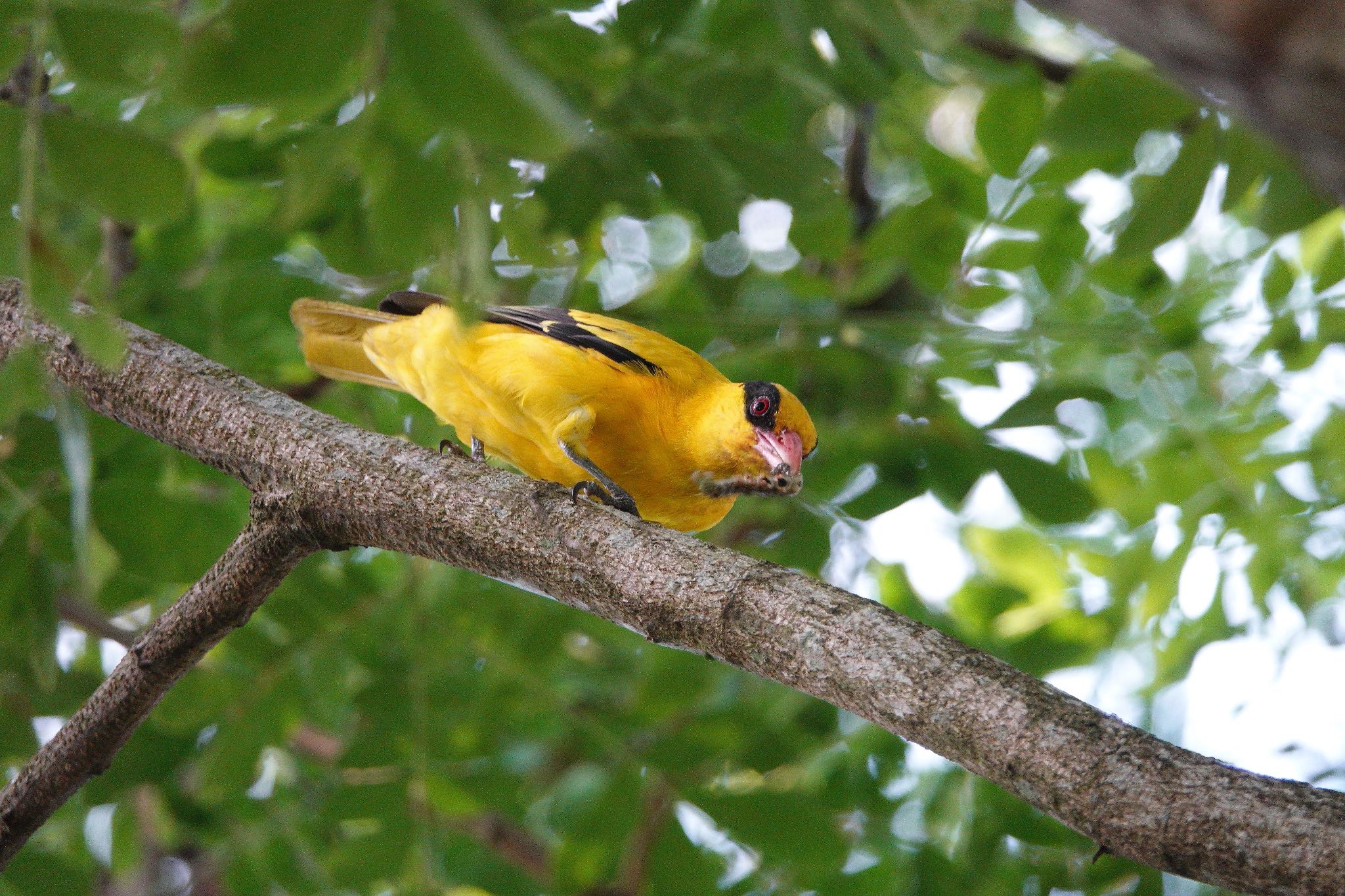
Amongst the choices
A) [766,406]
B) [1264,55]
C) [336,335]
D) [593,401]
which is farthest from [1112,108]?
[336,335]

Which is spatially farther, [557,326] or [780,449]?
[557,326]

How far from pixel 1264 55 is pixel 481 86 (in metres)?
0.71

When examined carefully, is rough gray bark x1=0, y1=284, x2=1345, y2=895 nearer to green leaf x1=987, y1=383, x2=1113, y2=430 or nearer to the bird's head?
the bird's head

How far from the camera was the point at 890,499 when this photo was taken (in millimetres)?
4125

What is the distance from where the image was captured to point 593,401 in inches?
158

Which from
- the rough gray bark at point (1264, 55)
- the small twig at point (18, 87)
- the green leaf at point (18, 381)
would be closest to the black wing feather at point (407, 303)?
the small twig at point (18, 87)

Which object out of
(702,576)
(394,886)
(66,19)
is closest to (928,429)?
(702,576)

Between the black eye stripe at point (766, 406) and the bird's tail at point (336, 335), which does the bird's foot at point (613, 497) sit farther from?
the bird's tail at point (336, 335)

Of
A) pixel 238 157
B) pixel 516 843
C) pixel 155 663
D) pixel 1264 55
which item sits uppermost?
pixel 1264 55

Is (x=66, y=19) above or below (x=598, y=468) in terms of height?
above

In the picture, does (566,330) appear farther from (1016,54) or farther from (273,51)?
(273,51)

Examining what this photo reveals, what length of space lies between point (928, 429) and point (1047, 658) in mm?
931

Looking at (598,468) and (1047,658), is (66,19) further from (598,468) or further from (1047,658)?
(1047,658)

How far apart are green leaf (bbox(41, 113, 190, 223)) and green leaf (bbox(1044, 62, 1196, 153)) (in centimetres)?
211
